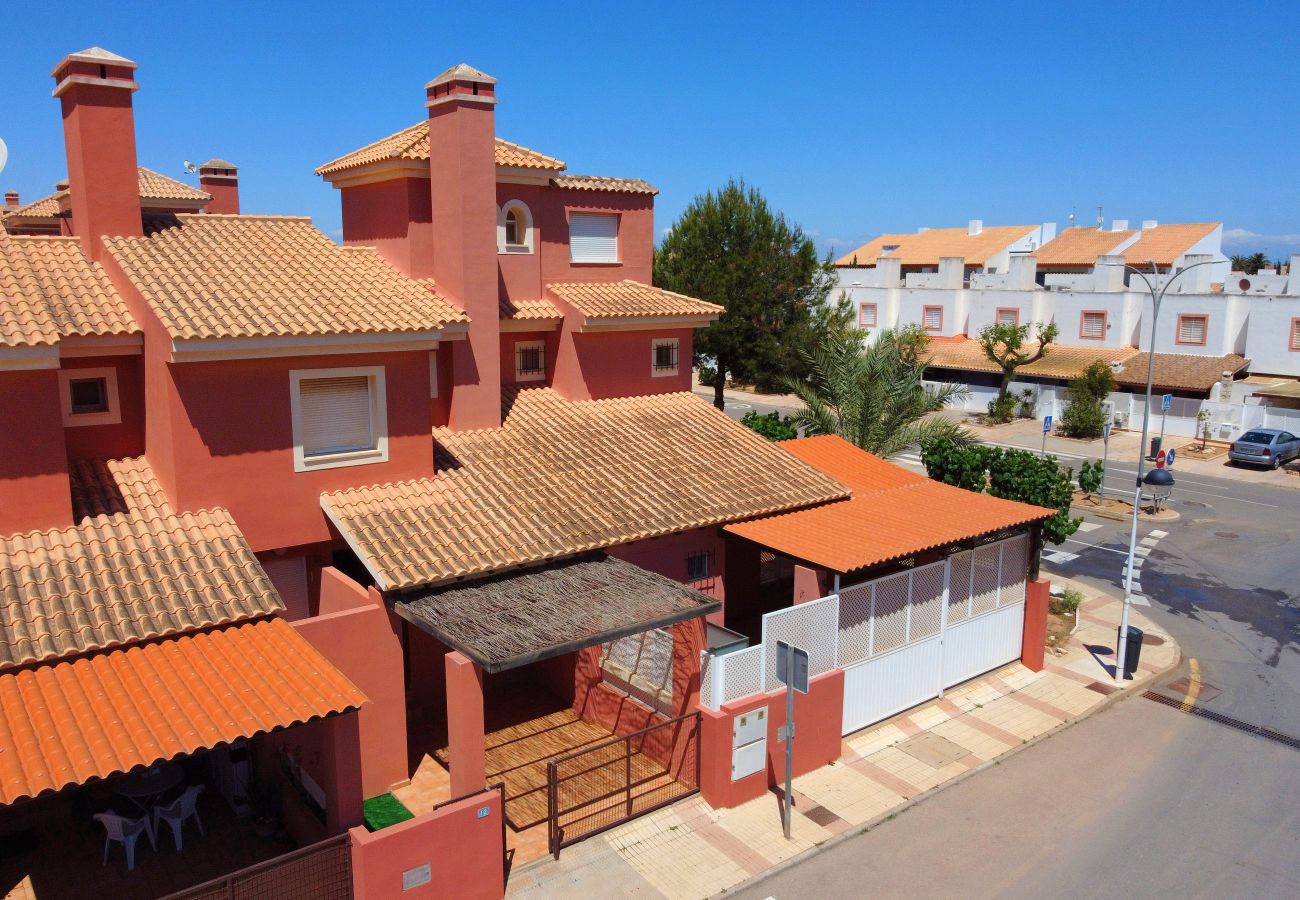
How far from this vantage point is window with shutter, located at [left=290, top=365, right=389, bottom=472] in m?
13.1

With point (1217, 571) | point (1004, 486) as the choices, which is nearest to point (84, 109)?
point (1004, 486)

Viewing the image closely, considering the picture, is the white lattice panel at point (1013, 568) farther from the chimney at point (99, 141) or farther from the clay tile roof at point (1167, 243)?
the clay tile roof at point (1167, 243)

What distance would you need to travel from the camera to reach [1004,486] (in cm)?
2008

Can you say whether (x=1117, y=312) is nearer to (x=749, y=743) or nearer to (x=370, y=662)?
(x=749, y=743)

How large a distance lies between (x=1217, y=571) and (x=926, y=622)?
12939mm

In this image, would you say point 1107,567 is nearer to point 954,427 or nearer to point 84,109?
point 954,427

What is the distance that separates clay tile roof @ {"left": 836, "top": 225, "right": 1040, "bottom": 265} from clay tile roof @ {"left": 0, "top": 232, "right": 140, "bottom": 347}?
5178 cm

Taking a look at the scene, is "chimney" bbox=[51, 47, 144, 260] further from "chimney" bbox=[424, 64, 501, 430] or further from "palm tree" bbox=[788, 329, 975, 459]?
"palm tree" bbox=[788, 329, 975, 459]

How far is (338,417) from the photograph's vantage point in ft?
44.2

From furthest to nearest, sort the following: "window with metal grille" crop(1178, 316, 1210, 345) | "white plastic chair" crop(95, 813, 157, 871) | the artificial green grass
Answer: "window with metal grille" crop(1178, 316, 1210, 345) < the artificial green grass < "white plastic chair" crop(95, 813, 157, 871)

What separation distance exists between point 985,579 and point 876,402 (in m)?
6.63

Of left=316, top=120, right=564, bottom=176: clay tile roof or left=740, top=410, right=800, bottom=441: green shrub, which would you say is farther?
left=740, top=410, right=800, bottom=441: green shrub

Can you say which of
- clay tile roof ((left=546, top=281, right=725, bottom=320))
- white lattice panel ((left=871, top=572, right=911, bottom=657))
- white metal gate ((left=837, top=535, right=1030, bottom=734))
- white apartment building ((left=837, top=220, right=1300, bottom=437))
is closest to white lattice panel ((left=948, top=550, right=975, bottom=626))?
white metal gate ((left=837, top=535, right=1030, bottom=734))

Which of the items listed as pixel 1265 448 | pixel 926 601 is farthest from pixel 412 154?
pixel 1265 448
